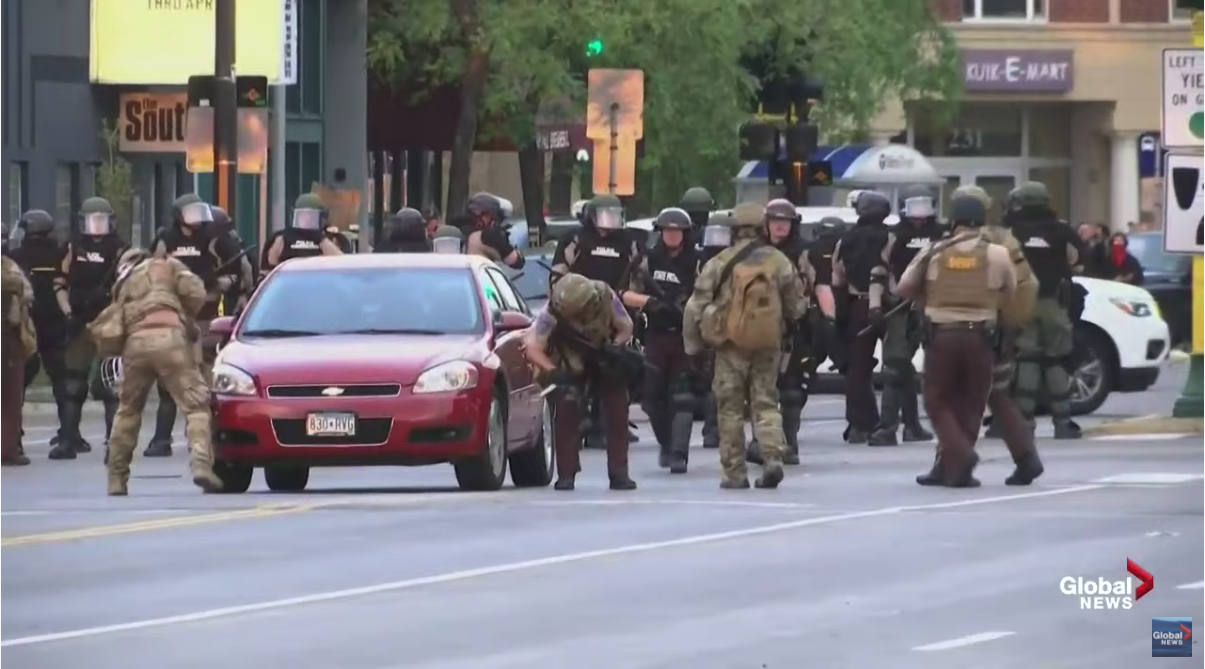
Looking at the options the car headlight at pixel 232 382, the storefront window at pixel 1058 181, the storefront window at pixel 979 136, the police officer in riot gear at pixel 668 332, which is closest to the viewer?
the car headlight at pixel 232 382

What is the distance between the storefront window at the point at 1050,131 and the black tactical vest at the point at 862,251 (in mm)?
47682

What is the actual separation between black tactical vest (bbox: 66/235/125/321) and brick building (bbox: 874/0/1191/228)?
4425 cm

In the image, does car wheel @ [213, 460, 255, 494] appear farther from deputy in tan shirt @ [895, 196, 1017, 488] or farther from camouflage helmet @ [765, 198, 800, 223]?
camouflage helmet @ [765, 198, 800, 223]

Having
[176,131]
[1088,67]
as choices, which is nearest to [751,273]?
[176,131]

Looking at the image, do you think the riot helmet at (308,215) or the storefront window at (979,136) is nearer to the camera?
the riot helmet at (308,215)

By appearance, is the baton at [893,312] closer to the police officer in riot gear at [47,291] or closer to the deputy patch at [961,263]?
the deputy patch at [961,263]

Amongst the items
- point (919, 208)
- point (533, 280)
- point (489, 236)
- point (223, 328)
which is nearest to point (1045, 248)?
point (919, 208)

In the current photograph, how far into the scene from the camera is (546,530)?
16.2 metres

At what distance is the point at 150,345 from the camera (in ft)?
62.9

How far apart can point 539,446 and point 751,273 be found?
2.04m

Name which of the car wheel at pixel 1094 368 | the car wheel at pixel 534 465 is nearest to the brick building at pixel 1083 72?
the car wheel at pixel 1094 368

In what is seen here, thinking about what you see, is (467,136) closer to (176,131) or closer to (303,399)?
(176,131)

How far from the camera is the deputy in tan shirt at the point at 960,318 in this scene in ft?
61.6

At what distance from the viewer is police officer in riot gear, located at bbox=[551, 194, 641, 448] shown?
74.8ft
